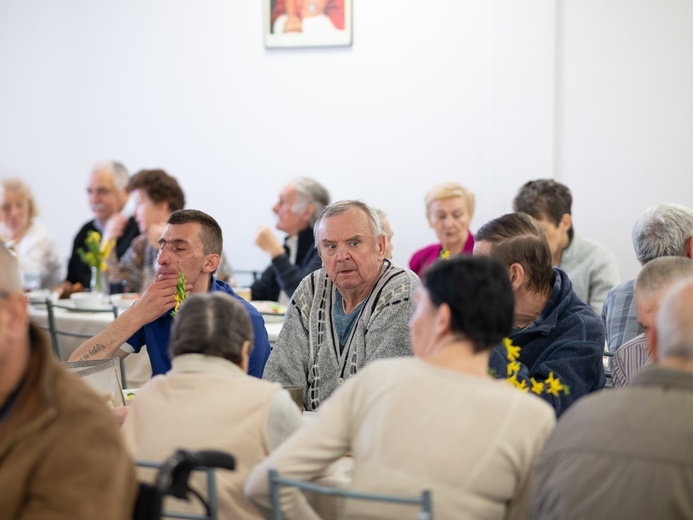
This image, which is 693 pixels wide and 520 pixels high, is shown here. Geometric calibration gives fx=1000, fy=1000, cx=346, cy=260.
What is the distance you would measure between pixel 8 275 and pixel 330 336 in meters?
1.59

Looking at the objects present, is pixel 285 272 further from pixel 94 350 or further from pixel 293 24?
pixel 293 24

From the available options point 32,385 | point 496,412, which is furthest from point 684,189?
point 32,385

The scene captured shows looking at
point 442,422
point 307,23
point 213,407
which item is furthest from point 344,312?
point 307,23

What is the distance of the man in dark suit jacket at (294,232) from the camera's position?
18.5 feet

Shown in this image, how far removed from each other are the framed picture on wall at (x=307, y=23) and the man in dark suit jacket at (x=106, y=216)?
4.62 ft

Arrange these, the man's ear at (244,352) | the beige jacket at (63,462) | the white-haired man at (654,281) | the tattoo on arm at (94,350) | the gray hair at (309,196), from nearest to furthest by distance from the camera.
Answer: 1. the beige jacket at (63,462)
2. the man's ear at (244,352)
3. the white-haired man at (654,281)
4. the tattoo on arm at (94,350)
5. the gray hair at (309,196)

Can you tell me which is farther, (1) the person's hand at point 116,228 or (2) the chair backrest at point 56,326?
(1) the person's hand at point 116,228

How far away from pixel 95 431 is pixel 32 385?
0.16 meters

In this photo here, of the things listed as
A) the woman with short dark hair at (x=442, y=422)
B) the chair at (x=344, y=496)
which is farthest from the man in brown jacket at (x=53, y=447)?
the woman with short dark hair at (x=442, y=422)

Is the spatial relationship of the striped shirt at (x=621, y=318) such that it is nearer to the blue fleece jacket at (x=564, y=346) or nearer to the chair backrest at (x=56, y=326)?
the blue fleece jacket at (x=564, y=346)

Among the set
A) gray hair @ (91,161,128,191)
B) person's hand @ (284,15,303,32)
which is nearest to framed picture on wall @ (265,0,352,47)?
person's hand @ (284,15,303,32)

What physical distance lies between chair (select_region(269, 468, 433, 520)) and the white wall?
4.54 meters

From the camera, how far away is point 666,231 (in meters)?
3.74

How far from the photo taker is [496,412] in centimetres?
192
